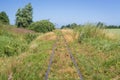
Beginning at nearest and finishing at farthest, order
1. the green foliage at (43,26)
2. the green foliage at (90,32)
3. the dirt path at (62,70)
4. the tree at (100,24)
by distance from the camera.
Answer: the dirt path at (62,70)
the green foliage at (90,32)
the tree at (100,24)
the green foliage at (43,26)

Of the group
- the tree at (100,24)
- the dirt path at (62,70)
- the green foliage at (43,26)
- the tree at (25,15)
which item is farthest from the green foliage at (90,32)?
the tree at (25,15)

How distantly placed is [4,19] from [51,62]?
4567 centimetres

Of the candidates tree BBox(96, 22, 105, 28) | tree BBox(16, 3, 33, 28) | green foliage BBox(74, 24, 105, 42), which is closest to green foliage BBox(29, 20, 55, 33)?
tree BBox(16, 3, 33, 28)

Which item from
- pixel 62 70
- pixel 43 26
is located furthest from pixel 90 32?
pixel 43 26

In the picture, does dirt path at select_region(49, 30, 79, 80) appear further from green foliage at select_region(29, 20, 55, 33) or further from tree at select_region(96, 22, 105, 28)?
green foliage at select_region(29, 20, 55, 33)

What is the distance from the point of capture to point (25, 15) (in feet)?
174

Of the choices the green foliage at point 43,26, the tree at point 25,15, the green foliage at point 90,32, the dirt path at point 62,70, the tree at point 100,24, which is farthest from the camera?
the tree at point 25,15

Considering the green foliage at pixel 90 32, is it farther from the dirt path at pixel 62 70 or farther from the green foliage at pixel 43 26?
the green foliage at pixel 43 26

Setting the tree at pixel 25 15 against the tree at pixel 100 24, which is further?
the tree at pixel 25 15

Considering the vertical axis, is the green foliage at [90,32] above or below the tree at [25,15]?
below

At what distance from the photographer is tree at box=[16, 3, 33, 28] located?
53125 mm

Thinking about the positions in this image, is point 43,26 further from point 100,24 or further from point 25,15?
point 100,24

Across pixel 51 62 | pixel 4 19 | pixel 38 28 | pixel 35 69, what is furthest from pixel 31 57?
pixel 4 19

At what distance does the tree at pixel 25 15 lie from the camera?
53.1 meters
